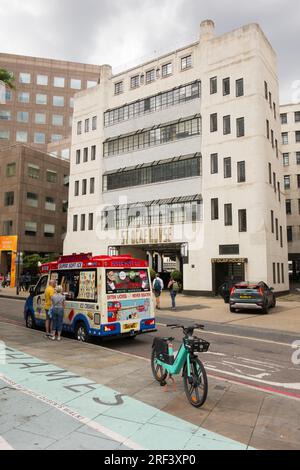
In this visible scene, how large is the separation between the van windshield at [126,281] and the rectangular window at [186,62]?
1151 inches

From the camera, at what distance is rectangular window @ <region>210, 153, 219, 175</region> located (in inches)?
1300

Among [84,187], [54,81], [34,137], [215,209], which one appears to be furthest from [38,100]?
[215,209]

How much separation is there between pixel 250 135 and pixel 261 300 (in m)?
16.7

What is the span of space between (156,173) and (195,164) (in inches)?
172

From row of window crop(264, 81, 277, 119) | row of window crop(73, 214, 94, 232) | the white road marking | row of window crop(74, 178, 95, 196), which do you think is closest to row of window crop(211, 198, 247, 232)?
row of window crop(264, 81, 277, 119)

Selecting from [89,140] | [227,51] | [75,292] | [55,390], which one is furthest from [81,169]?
[55,390]

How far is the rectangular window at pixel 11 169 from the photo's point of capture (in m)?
48.0

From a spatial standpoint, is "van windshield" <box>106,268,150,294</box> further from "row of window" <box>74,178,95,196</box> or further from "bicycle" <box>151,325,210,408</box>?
"row of window" <box>74,178,95,196</box>

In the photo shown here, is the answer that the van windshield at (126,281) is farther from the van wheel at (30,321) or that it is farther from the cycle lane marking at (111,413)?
the van wheel at (30,321)

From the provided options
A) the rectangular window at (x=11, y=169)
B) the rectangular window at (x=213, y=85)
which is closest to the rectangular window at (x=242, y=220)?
the rectangular window at (x=213, y=85)

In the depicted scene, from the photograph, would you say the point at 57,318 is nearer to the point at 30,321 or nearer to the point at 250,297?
the point at 30,321

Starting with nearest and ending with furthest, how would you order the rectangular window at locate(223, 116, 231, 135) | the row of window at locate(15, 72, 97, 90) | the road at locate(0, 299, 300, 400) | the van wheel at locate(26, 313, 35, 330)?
the road at locate(0, 299, 300, 400) → the van wheel at locate(26, 313, 35, 330) → the rectangular window at locate(223, 116, 231, 135) → the row of window at locate(15, 72, 97, 90)

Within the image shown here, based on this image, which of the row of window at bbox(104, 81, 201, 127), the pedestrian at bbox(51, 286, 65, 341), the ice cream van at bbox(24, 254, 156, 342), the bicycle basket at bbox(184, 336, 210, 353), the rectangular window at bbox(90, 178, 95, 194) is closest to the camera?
the bicycle basket at bbox(184, 336, 210, 353)

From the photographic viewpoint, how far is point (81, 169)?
140ft
